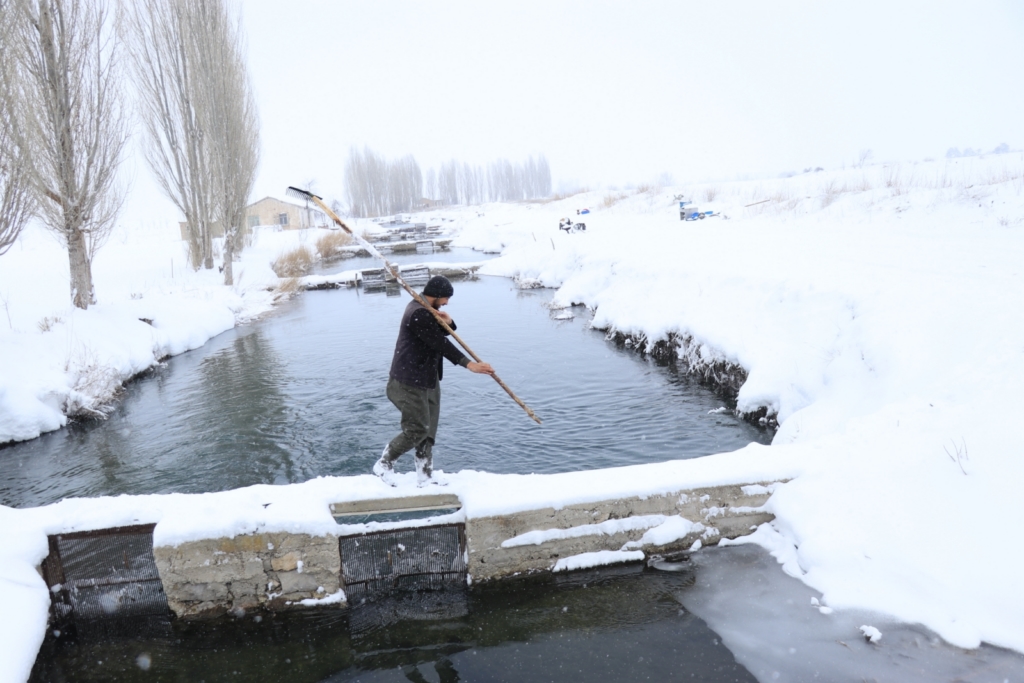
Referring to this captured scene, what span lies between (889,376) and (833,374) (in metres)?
0.91

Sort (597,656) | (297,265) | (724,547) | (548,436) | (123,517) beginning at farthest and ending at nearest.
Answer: (297,265)
(548,436)
(724,547)
(123,517)
(597,656)

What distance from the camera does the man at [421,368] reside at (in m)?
4.81

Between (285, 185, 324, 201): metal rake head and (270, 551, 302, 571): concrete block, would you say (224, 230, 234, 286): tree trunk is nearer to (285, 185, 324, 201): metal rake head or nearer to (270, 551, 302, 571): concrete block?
(285, 185, 324, 201): metal rake head

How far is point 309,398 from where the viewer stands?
9.68 m

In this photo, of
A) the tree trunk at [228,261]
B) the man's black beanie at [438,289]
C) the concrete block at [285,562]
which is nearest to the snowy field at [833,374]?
the concrete block at [285,562]

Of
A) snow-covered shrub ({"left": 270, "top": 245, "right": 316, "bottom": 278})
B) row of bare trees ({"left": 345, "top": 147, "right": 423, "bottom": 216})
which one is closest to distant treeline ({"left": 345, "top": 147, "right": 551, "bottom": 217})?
row of bare trees ({"left": 345, "top": 147, "right": 423, "bottom": 216})

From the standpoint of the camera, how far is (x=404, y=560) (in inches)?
175

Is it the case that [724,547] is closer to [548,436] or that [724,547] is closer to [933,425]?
[933,425]

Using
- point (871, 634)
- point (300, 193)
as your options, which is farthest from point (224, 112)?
point (871, 634)

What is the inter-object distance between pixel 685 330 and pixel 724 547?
6.40 metres

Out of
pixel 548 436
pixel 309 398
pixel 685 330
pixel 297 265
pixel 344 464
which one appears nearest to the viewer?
pixel 344 464

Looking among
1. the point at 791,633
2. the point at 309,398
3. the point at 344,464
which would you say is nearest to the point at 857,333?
the point at 791,633

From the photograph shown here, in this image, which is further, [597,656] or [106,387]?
[106,387]

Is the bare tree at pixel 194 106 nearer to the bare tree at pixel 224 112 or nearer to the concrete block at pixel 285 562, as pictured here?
the bare tree at pixel 224 112
